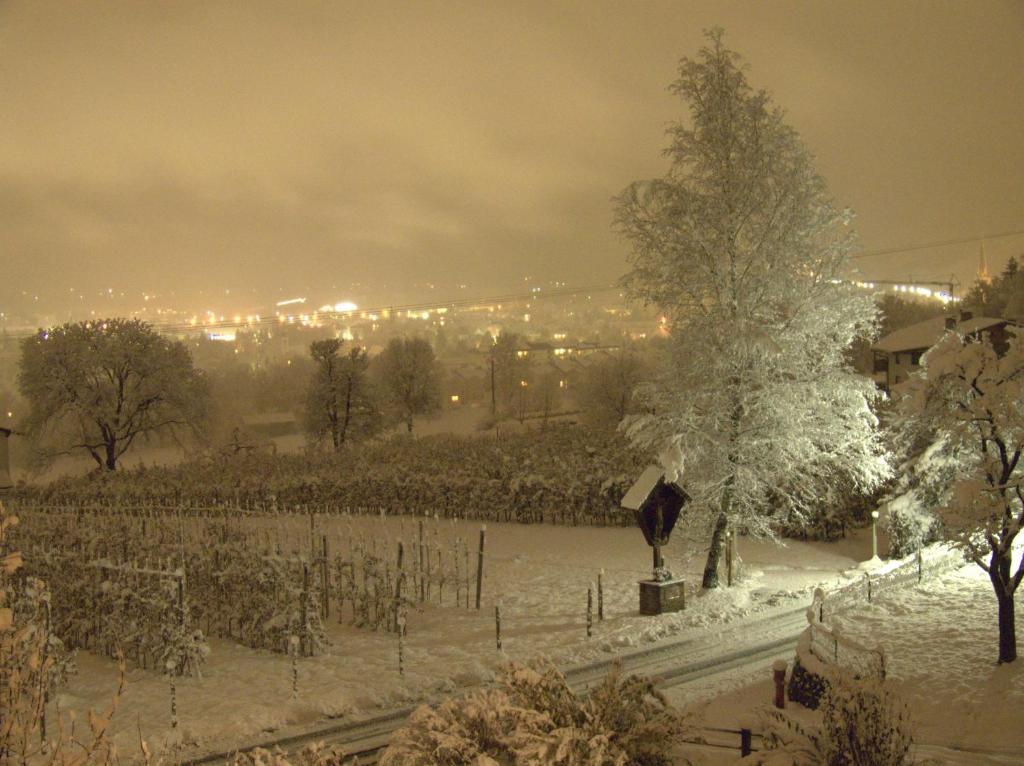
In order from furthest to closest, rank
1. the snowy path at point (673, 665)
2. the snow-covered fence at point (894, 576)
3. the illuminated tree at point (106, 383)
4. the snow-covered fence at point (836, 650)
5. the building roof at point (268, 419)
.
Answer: the building roof at point (268, 419) < the illuminated tree at point (106, 383) < the snow-covered fence at point (894, 576) < the snow-covered fence at point (836, 650) < the snowy path at point (673, 665)

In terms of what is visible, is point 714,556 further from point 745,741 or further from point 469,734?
point 469,734

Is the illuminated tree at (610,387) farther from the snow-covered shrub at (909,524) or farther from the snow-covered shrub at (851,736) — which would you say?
the snow-covered shrub at (851,736)

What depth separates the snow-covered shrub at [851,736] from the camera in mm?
7039

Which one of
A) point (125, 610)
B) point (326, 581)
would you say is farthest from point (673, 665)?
point (125, 610)

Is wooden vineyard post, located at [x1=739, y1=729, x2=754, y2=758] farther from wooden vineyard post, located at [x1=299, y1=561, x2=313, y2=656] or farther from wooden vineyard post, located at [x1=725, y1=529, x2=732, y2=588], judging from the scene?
wooden vineyard post, located at [x1=725, y1=529, x2=732, y2=588]

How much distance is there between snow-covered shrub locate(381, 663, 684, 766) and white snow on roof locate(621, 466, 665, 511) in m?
8.47

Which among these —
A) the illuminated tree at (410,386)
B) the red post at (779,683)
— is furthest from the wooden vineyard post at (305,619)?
the illuminated tree at (410,386)

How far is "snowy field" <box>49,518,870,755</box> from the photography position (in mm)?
11867

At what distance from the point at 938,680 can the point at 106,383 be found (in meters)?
41.8

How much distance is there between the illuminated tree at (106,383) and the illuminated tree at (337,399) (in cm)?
993

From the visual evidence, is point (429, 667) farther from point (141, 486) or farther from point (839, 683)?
point (141, 486)

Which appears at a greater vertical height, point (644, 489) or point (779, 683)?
point (644, 489)

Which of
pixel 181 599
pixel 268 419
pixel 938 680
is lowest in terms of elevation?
pixel 938 680

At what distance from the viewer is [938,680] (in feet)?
44.1
